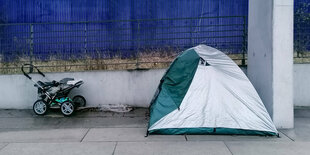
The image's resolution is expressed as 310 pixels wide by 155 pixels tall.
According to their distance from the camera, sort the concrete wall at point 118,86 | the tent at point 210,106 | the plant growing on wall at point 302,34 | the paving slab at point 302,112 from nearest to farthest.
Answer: the tent at point 210,106 < the paving slab at point 302,112 < the concrete wall at point 118,86 < the plant growing on wall at point 302,34

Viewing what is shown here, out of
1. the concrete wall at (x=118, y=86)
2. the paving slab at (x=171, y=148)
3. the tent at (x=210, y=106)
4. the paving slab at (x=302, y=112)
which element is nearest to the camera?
the paving slab at (x=171, y=148)

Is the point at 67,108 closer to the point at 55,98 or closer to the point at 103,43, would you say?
the point at 55,98

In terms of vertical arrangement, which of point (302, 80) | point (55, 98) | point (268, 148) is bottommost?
point (268, 148)

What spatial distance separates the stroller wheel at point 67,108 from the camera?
23.2 ft

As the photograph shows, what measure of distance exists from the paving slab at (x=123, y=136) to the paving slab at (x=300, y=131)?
2.13 meters

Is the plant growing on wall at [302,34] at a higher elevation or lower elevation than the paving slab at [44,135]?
higher

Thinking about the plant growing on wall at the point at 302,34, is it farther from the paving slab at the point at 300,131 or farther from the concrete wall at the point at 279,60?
the concrete wall at the point at 279,60

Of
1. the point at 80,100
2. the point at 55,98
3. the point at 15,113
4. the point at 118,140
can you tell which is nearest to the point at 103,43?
the point at 80,100

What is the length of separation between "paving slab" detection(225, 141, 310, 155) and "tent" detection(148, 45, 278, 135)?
39 cm

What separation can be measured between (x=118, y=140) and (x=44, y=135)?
153cm

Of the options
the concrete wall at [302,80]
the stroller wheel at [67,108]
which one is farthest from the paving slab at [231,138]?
the stroller wheel at [67,108]

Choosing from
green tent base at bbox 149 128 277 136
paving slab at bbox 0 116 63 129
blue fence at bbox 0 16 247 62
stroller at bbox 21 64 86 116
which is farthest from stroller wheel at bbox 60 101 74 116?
green tent base at bbox 149 128 277 136

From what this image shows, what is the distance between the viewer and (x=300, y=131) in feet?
18.6

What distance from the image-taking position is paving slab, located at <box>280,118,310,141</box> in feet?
17.3
